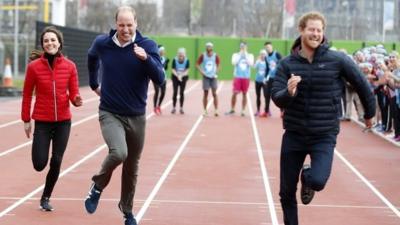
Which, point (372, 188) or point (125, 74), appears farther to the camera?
point (372, 188)

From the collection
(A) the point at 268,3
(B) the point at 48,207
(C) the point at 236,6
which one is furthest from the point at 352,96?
(C) the point at 236,6

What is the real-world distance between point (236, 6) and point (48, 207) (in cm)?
6725

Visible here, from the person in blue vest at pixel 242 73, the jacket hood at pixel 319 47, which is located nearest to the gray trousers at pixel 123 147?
the jacket hood at pixel 319 47

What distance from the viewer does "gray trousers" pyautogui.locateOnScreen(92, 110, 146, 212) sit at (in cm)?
783

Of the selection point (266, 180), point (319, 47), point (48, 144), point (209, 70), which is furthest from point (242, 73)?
point (319, 47)

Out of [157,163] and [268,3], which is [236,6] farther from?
[157,163]

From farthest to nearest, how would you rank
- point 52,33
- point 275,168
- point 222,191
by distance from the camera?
point 275,168, point 222,191, point 52,33

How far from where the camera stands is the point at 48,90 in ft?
30.3

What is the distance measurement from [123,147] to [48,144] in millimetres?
1580

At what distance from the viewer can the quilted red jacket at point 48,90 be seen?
9172 mm

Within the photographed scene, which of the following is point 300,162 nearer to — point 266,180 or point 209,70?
point 266,180

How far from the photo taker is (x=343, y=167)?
13.9 metres

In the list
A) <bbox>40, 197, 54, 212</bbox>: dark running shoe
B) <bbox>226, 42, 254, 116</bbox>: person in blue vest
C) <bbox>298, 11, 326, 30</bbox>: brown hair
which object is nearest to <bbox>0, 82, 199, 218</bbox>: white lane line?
<bbox>40, 197, 54, 212</bbox>: dark running shoe

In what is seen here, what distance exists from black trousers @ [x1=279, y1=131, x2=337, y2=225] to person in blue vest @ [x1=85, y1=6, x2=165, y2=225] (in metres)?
1.30
